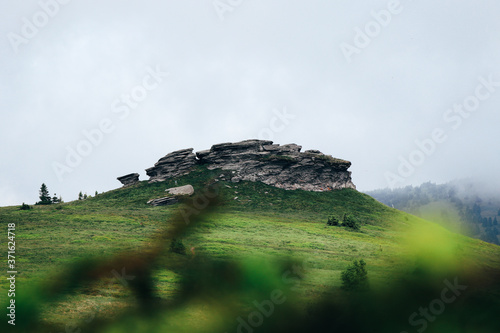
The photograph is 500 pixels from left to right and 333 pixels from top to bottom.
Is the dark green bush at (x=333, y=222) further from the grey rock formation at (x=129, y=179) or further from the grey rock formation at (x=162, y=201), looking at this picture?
the grey rock formation at (x=129, y=179)

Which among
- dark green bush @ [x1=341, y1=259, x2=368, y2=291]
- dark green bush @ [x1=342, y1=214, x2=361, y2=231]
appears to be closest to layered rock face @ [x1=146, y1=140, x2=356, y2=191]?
dark green bush @ [x1=342, y1=214, x2=361, y2=231]

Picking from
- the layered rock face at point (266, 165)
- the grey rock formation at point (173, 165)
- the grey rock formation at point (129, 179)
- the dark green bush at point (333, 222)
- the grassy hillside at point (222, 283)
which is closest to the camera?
the grassy hillside at point (222, 283)

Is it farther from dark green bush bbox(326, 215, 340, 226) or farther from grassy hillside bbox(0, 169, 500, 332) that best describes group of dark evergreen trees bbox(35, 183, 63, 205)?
grassy hillside bbox(0, 169, 500, 332)

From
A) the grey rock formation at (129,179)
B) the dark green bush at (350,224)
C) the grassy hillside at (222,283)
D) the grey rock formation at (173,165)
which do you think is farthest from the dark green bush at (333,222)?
the grassy hillside at (222,283)

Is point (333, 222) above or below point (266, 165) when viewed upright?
below

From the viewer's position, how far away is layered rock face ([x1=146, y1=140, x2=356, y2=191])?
390 feet

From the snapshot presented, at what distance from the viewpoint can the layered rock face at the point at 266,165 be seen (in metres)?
119

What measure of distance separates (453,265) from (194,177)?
376 ft

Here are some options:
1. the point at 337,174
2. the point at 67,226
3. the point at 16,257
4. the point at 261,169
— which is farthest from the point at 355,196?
the point at 16,257

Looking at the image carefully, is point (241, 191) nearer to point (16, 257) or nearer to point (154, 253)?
point (16, 257)

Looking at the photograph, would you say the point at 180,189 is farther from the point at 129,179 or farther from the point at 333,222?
the point at 333,222

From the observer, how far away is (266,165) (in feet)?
393

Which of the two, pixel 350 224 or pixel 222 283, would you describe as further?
pixel 350 224

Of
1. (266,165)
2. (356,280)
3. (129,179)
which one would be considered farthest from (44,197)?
(356,280)
